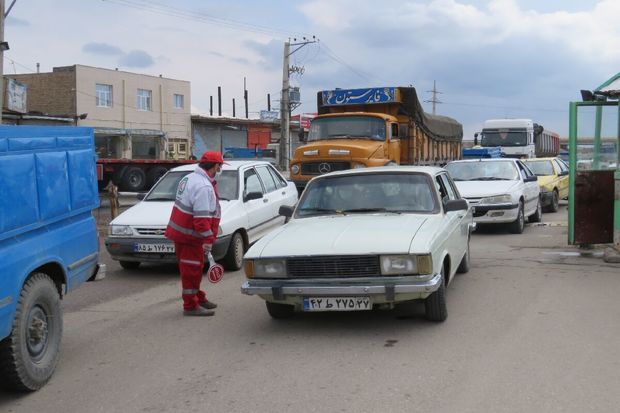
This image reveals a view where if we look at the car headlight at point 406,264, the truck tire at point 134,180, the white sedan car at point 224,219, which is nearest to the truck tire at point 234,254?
the white sedan car at point 224,219

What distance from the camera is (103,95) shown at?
40.8m

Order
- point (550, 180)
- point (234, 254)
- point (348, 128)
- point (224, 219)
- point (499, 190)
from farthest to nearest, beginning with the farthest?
point (550, 180) → point (348, 128) → point (499, 190) → point (234, 254) → point (224, 219)

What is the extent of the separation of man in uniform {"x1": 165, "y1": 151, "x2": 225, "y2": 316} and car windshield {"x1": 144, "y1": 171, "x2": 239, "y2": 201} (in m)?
2.91

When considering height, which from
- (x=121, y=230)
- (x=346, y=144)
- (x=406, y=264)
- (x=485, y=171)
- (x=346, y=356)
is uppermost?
(x=346, y=144)

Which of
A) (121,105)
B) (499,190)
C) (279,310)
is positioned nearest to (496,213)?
(499,190)

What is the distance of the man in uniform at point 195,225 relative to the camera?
638 centimetres

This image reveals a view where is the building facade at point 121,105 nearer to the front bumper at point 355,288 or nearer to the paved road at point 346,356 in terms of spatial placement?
the paved road at point 346,356

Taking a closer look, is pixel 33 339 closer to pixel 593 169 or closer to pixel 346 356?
pixel 346 356

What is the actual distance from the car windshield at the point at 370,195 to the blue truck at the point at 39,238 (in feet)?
7.93

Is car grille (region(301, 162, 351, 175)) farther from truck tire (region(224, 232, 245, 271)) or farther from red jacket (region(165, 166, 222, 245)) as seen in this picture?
red jacket (region(165, 166, 222, 245))

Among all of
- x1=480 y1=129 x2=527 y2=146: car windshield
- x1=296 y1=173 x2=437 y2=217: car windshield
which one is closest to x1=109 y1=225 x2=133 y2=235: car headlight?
x1=296 y1=173 x2=437 y2=217: car windshield

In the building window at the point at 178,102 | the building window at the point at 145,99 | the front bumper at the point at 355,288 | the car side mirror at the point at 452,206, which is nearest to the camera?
the front bumper at the point at 355,288

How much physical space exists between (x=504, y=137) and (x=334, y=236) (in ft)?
→ 81.9

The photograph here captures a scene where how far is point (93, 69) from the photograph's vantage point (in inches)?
1566
